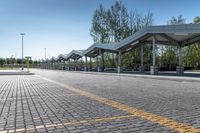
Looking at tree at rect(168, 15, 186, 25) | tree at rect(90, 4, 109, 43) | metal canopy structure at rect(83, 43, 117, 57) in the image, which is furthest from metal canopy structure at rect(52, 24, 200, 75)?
tree at rect(168, 15, 186, 25)

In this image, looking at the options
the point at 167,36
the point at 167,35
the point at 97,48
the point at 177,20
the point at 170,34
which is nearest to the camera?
the point at 170,34

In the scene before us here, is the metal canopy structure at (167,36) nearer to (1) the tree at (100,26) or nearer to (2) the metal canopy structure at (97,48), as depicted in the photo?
(2) the metal canopy structure at (97,48)

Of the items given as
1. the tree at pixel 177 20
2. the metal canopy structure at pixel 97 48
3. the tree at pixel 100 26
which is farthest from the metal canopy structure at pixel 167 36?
the tree at pixel 177 20

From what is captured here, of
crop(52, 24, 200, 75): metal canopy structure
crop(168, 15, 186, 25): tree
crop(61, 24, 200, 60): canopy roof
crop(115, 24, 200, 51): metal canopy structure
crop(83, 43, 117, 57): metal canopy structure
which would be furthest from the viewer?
crop(168, 15, 186, 25): tree

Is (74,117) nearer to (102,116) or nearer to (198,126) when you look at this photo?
(102,116)

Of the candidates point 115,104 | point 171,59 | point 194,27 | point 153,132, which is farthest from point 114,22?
point 153,132

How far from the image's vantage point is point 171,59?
184 feet

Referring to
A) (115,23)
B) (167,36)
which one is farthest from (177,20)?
(167,36)

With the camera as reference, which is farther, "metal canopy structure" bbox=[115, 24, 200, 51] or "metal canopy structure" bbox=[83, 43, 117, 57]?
"metal canopy structure" bbox=[83, 43, 117, 57]

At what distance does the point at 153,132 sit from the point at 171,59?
52.2m

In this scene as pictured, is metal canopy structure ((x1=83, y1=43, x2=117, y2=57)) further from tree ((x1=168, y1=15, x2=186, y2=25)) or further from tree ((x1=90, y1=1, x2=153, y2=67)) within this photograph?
tree ((x1=168, y1=15, x2=186, y2=25))

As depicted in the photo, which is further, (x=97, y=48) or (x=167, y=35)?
(x=97, y=48)

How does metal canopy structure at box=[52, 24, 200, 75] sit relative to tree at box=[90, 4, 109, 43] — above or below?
below

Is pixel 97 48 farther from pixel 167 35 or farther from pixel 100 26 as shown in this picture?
pixel 167 35
